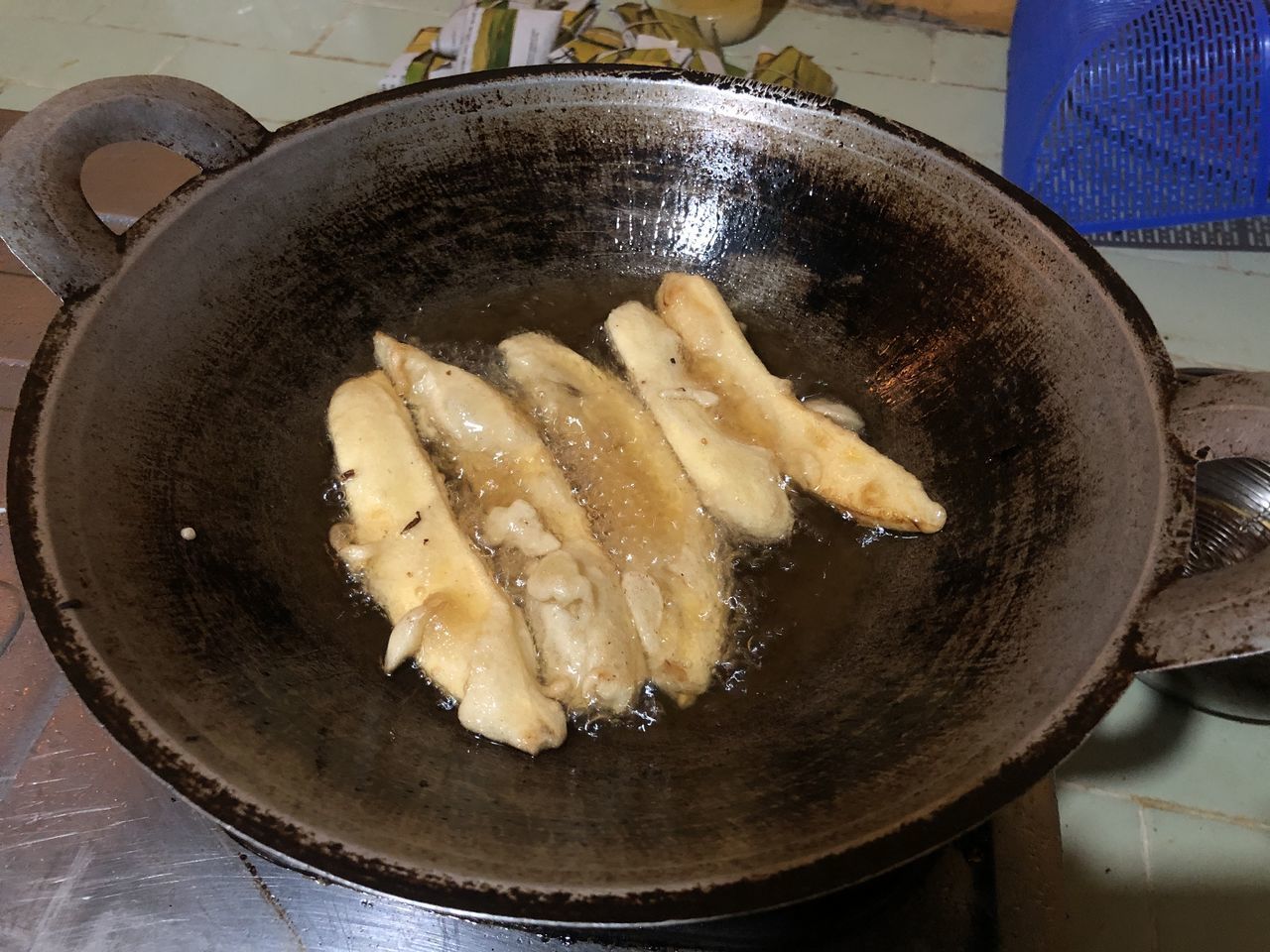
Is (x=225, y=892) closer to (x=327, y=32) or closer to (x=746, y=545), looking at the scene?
(x=746, y=545)

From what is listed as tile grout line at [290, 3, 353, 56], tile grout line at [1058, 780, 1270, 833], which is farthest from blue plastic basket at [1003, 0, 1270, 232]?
tile grout line at [290, 3, 353, 56]

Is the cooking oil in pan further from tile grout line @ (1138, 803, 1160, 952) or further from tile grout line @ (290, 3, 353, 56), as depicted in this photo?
tile grout line @ (290, 3, 353, 56)

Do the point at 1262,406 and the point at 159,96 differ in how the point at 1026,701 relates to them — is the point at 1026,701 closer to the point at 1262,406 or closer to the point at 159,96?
the point at 1262,406

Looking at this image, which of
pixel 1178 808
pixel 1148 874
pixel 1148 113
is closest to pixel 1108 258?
pixel 1148 113

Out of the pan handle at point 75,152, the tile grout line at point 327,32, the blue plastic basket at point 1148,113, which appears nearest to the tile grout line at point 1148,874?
the blue plastic basket at point 1148,113

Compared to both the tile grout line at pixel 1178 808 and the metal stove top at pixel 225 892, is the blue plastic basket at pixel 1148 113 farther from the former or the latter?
the metal stove top at pixel 225 892
